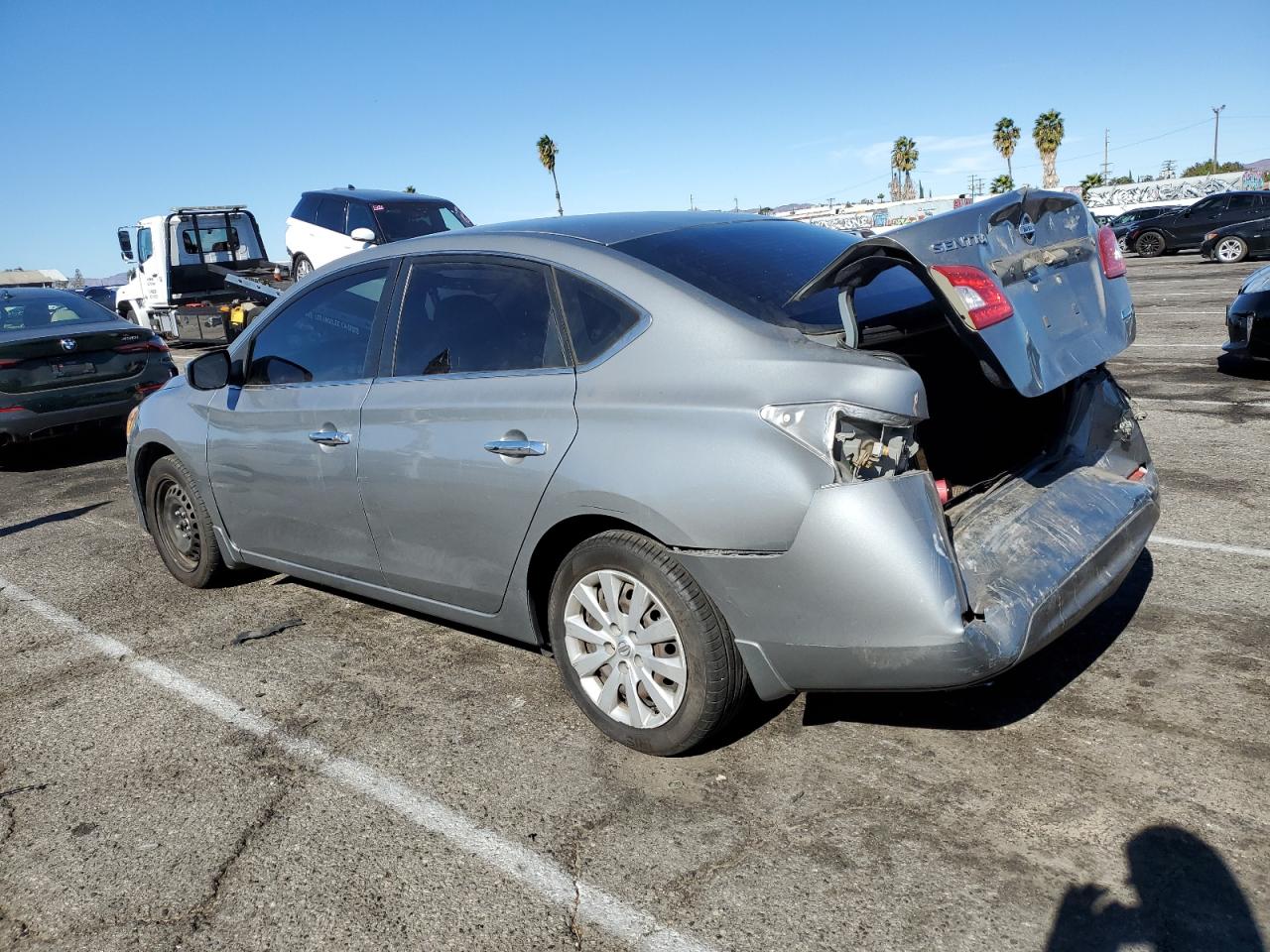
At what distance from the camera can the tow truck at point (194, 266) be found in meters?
16.1

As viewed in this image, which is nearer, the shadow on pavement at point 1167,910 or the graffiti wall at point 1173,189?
the shadow on pavement at point 1167,910

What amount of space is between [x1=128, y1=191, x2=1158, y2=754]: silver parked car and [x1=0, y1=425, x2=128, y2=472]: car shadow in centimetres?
594

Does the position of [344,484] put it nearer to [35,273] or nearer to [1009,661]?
[1009,661]

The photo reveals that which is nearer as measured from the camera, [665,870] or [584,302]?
[665,870]

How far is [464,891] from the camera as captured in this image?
2.67m

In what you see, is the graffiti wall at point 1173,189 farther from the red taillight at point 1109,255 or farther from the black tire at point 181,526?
the black tire at point 181,526

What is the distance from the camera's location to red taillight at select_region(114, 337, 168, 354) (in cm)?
898

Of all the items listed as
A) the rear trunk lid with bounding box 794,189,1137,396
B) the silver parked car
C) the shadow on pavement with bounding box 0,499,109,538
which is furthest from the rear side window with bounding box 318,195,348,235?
the rear trunk lid with bounding box 794,189,1137,396

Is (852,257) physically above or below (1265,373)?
above

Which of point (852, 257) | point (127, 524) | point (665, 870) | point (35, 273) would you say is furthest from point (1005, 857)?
point (35, 273)

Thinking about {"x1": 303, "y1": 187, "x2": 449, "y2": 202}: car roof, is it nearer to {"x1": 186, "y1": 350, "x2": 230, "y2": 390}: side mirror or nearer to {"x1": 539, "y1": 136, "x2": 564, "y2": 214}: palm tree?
{"x1": 186, "y1": 350, "x2": 230, "y2": 390}: side mirror

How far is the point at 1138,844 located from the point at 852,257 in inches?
69.0

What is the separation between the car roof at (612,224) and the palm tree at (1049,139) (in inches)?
2776

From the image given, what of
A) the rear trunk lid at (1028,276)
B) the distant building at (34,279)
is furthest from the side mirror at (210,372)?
the distant building at (34,279)
